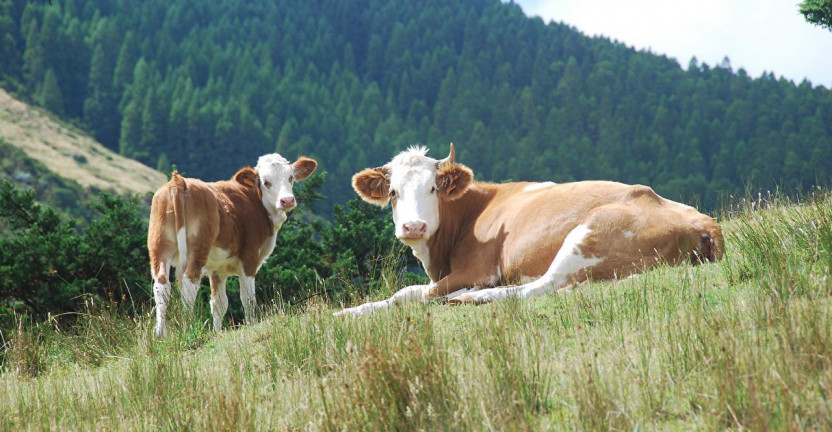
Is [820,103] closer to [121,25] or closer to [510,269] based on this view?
[121,25]

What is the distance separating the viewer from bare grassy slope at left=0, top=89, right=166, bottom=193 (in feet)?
310

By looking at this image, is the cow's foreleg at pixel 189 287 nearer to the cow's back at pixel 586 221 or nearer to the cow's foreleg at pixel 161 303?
the cow's foreleg at pixel 161 303

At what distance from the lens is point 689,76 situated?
7736 inches

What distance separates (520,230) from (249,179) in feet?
19.0

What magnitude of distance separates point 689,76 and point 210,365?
20483 cm

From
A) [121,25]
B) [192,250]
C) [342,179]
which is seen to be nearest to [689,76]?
[342,179]

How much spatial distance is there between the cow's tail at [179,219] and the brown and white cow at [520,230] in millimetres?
2188

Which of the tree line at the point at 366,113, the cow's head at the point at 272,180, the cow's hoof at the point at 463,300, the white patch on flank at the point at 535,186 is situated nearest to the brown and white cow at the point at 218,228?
the cow's head at the point at 272,180

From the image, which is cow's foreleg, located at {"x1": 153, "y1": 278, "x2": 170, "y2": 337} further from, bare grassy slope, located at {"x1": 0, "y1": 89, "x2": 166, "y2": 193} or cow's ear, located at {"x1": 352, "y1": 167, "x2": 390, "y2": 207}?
bare grassy slope, located at {"x1": 0, "y1": 89, "x2": 166, "y2": 193}

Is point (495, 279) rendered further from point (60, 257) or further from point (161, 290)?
point (60, 257)

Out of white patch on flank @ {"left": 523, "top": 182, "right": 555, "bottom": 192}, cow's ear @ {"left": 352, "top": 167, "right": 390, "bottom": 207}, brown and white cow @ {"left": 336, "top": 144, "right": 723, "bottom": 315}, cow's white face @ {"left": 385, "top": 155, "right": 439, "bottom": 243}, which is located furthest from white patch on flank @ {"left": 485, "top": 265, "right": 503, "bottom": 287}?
cow's ear @ {"left": 352, "top": 167, "right": 390, "bottom": 207}

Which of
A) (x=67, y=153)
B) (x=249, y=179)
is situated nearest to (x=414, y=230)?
(x=249, y=179)

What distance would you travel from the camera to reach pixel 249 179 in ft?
41.3

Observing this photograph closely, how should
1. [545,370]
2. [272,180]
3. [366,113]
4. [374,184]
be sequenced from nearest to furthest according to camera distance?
[545,370] → [374,184] → [272,180] → [366,113]
